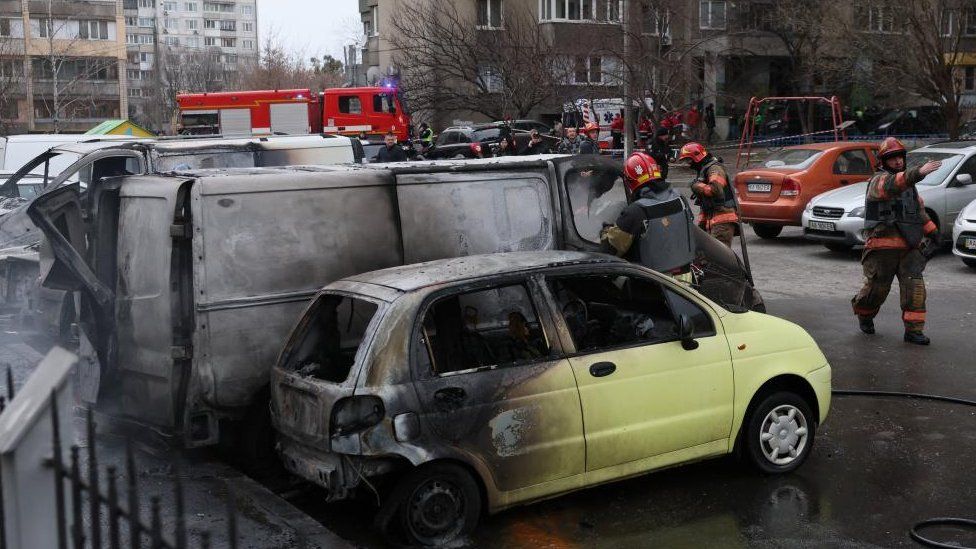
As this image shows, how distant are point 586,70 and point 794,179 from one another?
20.0m

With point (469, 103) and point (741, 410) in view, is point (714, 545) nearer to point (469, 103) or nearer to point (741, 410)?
point (741, 410)

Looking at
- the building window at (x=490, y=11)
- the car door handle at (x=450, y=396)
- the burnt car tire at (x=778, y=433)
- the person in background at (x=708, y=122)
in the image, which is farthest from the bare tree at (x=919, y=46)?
the building window at (x=490, y=11)

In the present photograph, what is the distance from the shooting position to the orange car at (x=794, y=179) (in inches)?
687

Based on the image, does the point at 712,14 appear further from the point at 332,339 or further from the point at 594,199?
the point at 332,339

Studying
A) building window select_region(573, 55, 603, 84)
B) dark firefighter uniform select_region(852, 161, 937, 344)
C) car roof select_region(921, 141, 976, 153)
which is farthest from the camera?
building window select_region(573, 55, 603, 84)

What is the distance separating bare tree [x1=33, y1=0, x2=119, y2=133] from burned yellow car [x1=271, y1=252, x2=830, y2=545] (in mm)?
57779

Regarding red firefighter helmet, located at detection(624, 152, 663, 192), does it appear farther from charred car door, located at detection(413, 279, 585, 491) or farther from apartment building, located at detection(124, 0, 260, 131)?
apartment building, located at detection(124, 0, 260, 131)

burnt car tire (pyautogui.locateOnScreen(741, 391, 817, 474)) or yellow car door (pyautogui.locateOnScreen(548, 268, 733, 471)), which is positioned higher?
yellow car door (pyautogui.locateOnScreen(548, 268, 733, 471))

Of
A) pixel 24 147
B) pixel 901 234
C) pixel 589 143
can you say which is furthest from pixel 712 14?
pixel 901 234

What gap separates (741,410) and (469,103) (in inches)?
1408

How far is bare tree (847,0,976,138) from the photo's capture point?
25.5 metres

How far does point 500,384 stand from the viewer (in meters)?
5.64

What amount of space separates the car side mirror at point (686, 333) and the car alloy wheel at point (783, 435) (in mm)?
724

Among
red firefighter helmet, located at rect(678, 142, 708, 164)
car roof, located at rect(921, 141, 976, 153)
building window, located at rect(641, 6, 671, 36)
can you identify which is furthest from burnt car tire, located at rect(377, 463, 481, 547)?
building window, located at rect(641, 6, 671, 36)
